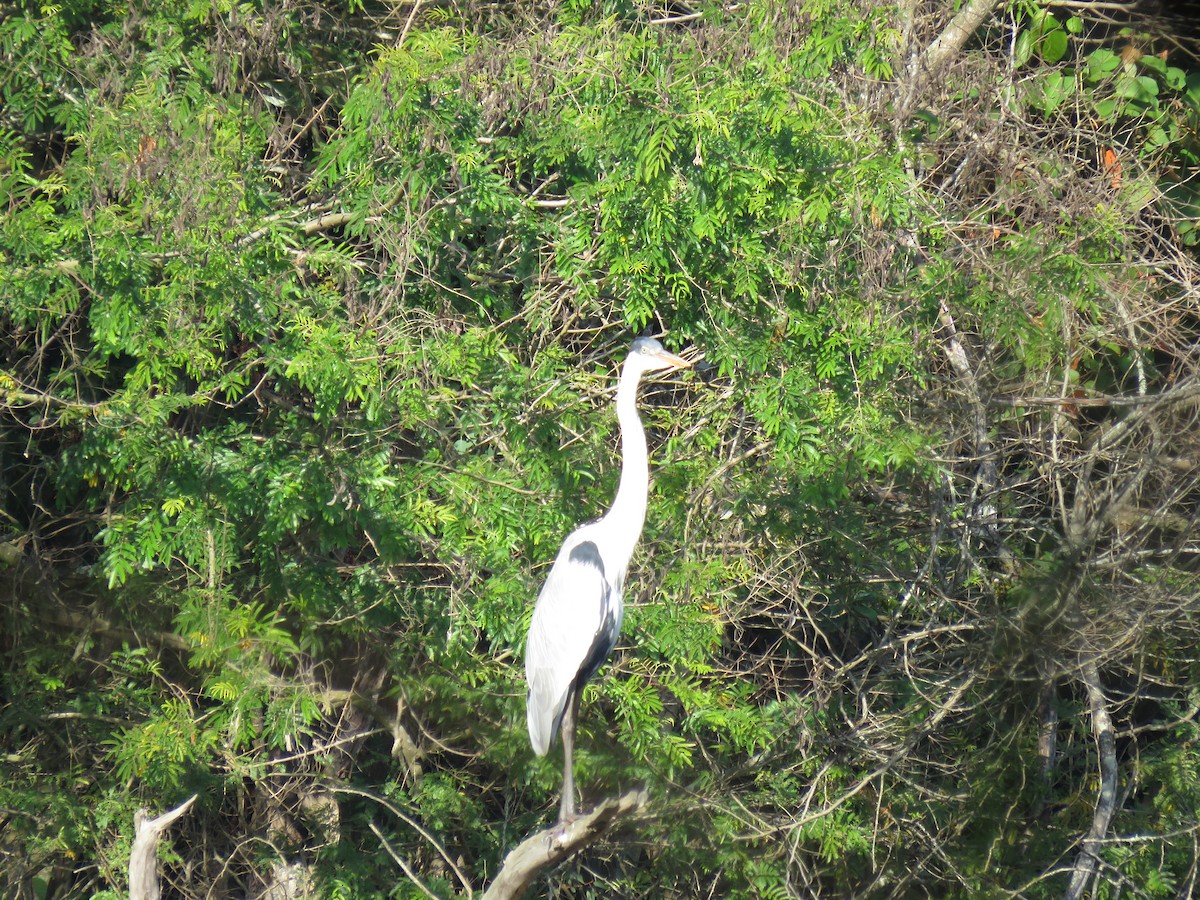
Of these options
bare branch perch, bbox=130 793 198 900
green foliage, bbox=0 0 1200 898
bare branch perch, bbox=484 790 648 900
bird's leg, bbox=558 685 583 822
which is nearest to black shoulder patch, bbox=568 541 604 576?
green foliage, bbox=0 0 1200 898

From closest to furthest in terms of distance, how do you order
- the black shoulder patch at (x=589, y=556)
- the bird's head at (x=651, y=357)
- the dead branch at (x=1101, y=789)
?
the black shoulder patch at (x=589, y=556) → the bird's head at (x=651, y=357) → the dead branch at (x=1101, y=789)

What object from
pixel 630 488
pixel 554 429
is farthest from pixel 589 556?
pixel 554 429

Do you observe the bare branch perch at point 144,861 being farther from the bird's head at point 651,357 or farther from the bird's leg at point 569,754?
the bird's head at point 651,357

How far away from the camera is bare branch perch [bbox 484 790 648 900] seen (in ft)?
12.1

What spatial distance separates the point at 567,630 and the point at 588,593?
16 centimetres

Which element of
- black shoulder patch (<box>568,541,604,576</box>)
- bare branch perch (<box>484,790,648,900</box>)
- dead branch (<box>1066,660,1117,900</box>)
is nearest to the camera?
bare branch perch (<box>484,790,648,900</box>)

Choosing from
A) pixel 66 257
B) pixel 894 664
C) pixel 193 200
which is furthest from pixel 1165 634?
pixel 66 257

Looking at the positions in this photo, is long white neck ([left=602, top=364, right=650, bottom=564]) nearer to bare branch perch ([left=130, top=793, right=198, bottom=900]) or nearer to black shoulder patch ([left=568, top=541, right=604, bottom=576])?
black shoulder patch ([left=568, top=541, right=604, bottom=576])

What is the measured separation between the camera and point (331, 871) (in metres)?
5.89

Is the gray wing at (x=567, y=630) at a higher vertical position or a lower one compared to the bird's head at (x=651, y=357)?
lower

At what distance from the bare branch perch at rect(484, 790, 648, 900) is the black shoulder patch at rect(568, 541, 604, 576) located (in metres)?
0.81

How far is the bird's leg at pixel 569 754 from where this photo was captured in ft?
14.1

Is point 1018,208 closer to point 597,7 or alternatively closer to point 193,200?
point 597,7

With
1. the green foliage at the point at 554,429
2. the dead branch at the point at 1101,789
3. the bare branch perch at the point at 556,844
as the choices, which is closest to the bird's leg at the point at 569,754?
the bare branch perch at the point at 556,844
